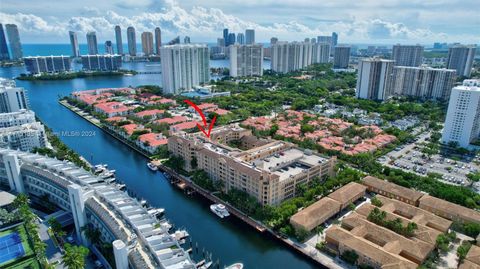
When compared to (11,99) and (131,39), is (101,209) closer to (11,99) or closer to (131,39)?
(11,99)

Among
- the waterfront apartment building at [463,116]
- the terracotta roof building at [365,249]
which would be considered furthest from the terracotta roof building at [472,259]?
the waterfront apartment building at [463,116]

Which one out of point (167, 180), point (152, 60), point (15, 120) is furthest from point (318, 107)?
point (152, 60)

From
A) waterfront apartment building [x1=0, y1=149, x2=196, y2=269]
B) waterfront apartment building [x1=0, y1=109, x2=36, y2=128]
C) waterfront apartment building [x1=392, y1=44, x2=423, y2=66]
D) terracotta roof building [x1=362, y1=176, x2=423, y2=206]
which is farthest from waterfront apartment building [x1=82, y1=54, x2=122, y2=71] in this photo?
terracotta roof building [x1=362, y1=176, x2=423, y2=206]

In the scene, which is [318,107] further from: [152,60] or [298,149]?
[152,60]

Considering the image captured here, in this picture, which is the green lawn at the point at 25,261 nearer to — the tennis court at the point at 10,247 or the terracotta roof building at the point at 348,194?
the tennis court at the point at 10,247

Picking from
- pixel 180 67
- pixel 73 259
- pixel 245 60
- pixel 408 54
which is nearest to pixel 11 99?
pixel 180 67

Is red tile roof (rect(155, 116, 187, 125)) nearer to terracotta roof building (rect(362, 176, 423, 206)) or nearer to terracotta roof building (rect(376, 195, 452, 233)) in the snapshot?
terracotta roof building (rect(362, 176, 423, 206))

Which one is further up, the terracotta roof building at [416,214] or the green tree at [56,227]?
the green tree at [56,227]
